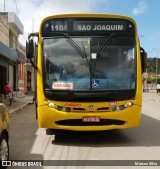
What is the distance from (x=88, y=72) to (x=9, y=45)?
1057 inches

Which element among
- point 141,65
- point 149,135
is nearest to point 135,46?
point 141,65

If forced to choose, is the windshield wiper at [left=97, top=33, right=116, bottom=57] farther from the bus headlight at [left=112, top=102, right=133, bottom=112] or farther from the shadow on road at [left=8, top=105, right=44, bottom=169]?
the shadow on road at [left=8, top=105, right=44, bottom=169]

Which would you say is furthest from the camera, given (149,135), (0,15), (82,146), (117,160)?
(0,15)

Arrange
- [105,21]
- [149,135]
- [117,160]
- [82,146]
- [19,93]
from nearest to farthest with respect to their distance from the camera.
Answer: [117,160]
[82,146]
[105,21]
[149,135]
[19,93]

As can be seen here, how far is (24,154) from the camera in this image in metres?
7.67

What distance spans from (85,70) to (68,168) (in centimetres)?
311

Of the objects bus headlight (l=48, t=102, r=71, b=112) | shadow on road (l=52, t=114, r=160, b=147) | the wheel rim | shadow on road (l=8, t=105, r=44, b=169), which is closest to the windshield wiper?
bus headlight (l=48, t=102, r=71, b=112)

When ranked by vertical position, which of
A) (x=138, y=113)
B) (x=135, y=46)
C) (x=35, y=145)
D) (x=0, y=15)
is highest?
(x=0, y=15)

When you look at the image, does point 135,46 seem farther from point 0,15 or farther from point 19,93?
point 19,93

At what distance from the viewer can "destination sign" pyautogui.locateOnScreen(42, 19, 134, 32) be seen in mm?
9250

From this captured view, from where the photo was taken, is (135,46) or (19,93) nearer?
(135,46)

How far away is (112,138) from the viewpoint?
9844mm

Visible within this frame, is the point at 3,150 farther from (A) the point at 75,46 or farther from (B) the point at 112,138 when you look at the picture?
(B) the point at 112,138

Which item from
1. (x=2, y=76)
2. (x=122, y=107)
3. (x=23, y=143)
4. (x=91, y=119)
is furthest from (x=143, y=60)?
(x=2, y=76)
